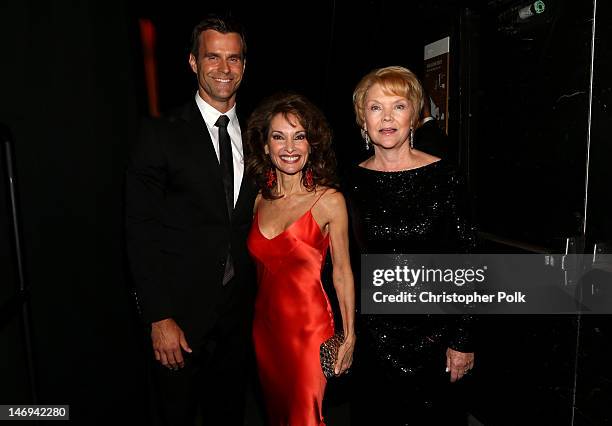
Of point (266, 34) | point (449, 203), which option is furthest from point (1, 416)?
point (266, 34)

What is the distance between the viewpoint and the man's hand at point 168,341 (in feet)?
6.46

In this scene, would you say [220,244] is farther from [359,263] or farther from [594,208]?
[594,208]

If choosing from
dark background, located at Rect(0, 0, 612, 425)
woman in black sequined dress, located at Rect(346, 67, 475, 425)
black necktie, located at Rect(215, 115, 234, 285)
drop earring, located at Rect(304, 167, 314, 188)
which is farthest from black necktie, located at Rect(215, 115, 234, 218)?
dark background, located at Rect(0, 0, 612, 425)

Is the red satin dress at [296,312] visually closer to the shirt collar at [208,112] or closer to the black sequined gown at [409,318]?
the black sequined gown at [409,318]

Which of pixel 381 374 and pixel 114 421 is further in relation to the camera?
pixel 114 421

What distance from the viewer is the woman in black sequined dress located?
1855 millimetres

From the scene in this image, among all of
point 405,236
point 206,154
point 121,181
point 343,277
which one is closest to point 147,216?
point 206,154

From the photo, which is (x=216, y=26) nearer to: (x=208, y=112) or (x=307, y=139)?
(x=208, y=112)

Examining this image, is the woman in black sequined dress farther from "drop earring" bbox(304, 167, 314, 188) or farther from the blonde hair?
"drop earring" bbox(304, 167, 314, 188)

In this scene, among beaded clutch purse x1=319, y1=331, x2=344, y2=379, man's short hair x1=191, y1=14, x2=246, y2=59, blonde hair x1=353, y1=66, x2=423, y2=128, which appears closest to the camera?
blonde hair x1=353, y1=66, x2=423, y2=128

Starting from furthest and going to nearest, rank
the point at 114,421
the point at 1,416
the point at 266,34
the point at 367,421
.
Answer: the point at 266,34 → the point at 114,421 → the point at 367,421 → the point at 1,416

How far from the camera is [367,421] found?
6.48 feet

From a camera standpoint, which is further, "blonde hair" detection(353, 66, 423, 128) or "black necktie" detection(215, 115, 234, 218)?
"black necktie" detection(215, 115, 234, 218)

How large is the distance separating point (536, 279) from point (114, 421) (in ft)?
7.69
